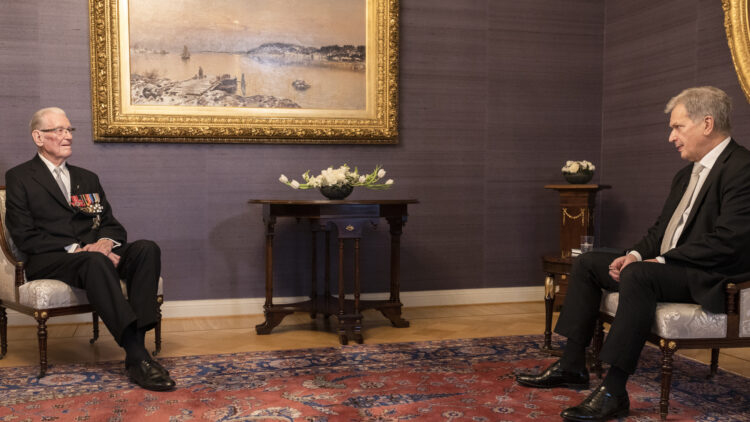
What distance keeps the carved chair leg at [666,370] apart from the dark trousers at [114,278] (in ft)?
7.78

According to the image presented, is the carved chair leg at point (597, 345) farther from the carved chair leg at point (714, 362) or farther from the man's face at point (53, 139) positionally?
the man's face at point (53, 139)

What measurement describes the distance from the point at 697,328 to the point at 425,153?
283cm

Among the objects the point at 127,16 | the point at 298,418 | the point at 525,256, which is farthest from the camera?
the point at 525,256

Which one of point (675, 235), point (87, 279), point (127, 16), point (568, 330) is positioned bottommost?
point (568, 330)

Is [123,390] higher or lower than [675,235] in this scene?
lower

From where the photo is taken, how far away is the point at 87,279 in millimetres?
3182

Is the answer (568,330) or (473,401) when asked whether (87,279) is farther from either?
(568,330)

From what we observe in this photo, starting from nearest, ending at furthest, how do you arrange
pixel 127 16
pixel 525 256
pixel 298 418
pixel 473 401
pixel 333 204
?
pixel 298 418 → pixel 473 401 → pixel 333 204 → pixel 127 16 → pixel 525 256

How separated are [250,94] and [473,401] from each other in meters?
2.86

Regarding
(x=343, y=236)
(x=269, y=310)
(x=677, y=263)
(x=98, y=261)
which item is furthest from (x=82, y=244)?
(x=677, y=263)

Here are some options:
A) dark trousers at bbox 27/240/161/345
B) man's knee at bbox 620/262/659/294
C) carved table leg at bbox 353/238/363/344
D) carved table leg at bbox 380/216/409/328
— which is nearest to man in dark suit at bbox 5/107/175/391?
dark trousers at bbox 27/240/161/345

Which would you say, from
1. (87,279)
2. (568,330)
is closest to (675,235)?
(568,330)

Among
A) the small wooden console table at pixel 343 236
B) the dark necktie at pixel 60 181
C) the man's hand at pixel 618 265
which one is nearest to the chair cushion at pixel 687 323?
the man's hand at pixel 618 265

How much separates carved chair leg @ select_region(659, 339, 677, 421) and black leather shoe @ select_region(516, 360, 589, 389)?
436mm
